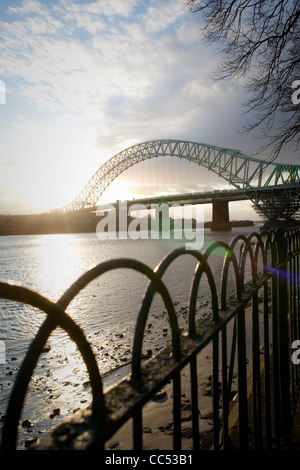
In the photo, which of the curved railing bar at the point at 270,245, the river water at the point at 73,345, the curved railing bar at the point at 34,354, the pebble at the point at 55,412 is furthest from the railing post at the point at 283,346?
the pebble at the point at 55,412

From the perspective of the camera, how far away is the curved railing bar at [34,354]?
1.51ft

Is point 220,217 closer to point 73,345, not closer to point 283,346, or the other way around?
point 73,345

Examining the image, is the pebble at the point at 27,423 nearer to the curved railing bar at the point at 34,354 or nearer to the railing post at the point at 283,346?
the railing post at the point at 283,346

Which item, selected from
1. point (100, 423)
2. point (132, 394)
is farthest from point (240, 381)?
point (100, 423)

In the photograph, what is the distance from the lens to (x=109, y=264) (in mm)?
654

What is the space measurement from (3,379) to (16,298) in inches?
233

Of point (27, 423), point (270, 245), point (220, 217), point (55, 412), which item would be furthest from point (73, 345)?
point (220, 217)

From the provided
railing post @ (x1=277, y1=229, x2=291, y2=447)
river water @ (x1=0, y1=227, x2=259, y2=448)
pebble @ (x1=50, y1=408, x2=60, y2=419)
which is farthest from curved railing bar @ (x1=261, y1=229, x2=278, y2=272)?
pebble @ (x1=50, y1=408, x2=60, y2=419)

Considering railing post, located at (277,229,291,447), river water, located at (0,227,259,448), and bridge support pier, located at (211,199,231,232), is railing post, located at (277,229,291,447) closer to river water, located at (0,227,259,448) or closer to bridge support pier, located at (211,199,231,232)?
river water, located at (0,227,259,448)

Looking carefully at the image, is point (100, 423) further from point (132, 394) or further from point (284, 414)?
point (284, 414)

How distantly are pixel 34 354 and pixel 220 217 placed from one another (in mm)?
71498

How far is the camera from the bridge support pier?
67562 mm

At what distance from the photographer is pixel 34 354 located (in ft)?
1.65

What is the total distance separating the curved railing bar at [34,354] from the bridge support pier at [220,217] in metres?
67.3
